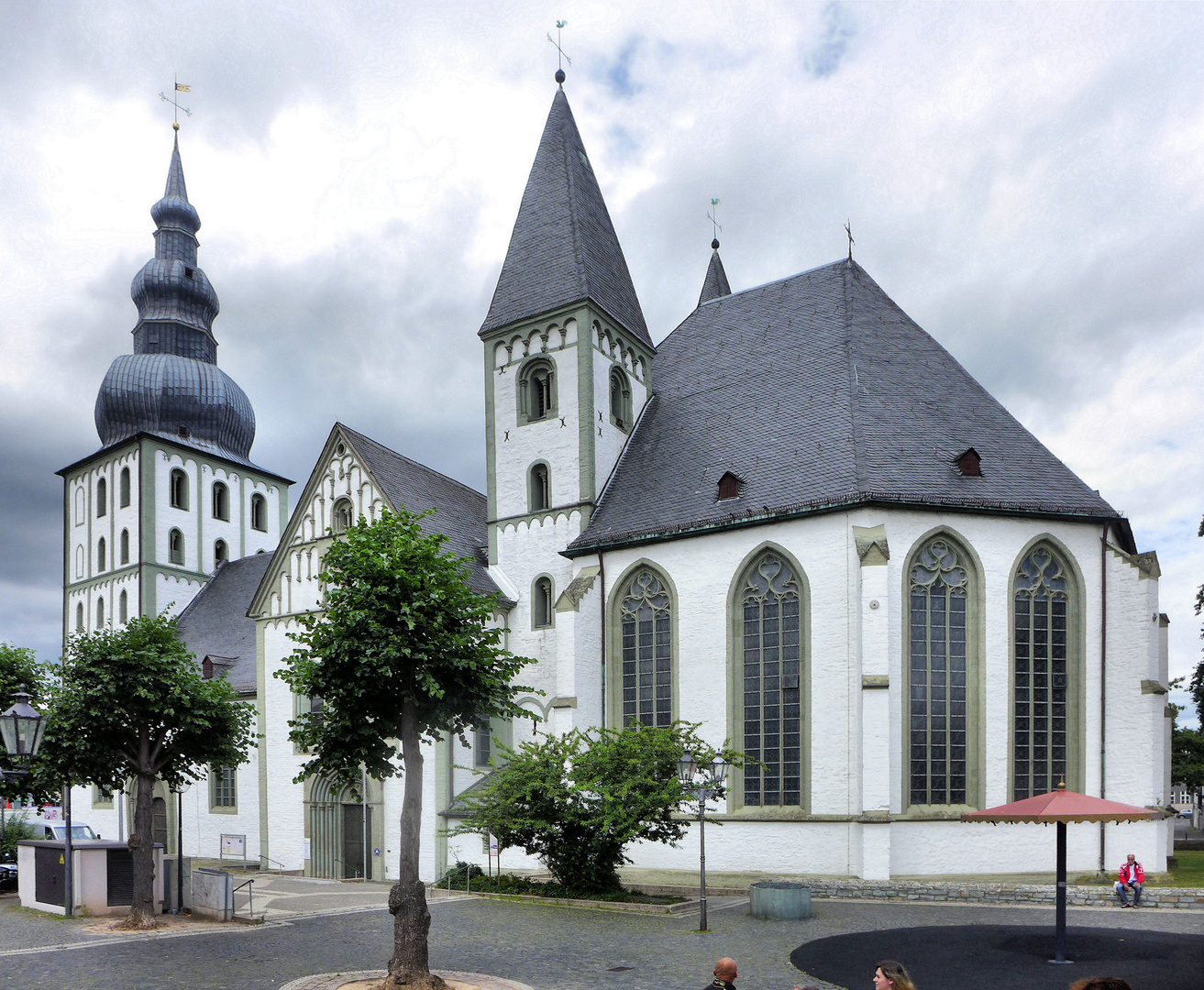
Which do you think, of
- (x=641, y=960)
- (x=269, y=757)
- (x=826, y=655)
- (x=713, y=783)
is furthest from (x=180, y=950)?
(x=269, y=757)

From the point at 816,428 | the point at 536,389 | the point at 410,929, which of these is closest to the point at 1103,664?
the point at 816,428

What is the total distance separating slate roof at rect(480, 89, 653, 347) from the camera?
32.6 metres

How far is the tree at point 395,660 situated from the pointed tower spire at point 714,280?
3124cm

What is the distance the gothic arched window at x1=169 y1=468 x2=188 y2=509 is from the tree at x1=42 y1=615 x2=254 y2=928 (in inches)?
1055

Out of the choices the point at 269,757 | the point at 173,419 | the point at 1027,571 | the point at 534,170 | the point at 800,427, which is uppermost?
the point at 534,170

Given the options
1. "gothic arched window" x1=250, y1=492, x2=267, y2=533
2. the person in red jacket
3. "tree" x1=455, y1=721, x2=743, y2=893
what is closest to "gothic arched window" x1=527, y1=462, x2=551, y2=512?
"tree" x1=455, y1=721, x2=743, y2=893

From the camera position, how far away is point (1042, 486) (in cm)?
2622

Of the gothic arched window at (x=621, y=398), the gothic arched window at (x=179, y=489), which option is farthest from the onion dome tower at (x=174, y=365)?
the gothic arched window at (x=621, y=398)

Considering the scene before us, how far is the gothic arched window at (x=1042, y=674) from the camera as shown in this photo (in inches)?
984

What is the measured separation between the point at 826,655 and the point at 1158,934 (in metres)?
9.30

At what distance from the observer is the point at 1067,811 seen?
15523 millimetres

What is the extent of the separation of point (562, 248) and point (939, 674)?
1710 centimetres

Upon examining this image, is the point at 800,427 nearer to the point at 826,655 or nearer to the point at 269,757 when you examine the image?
the point at 826,655

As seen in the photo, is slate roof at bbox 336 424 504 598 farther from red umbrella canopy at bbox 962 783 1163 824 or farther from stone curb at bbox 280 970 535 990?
red umbrella canopy at bbox 962 783 1163 824
